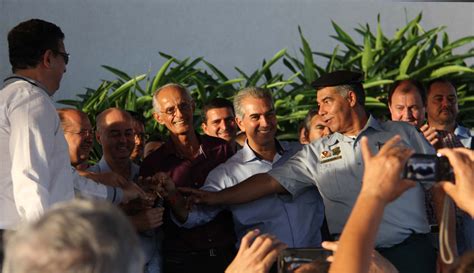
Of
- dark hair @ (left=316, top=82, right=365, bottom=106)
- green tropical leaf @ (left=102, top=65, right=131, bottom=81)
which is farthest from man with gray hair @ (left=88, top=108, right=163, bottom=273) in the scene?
green tropical leaf @ (left=102, top=65, right=131, bottom=81)

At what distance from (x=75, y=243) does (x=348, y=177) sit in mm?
2952

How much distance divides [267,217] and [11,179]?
1388 millimetres

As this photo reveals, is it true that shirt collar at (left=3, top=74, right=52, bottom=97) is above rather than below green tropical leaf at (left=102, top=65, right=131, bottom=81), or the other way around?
above

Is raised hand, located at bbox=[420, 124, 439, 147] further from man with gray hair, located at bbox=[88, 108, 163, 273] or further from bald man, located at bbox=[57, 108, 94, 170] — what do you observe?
bald man, located at bbox=[57, 108, 94, 170]

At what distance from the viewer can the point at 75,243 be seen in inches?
56.7

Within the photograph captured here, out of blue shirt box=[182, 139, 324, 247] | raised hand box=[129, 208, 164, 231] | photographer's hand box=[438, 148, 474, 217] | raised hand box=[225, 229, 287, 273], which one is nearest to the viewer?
photographer's hand box=[438, 148, 474, 217]

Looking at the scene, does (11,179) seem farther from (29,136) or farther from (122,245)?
(122,245)

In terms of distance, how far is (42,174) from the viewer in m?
3.52

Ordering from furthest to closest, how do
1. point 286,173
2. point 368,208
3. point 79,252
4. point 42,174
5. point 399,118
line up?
1. point 399,118
2. point 286,173
3. point 42,174
4. point 368,208
5. point 79,252

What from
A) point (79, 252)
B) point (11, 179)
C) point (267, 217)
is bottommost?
point (267, 217)

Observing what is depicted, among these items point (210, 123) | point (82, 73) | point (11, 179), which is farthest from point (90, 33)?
point (11, 179)

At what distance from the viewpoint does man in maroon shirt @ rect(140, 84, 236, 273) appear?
464 cm

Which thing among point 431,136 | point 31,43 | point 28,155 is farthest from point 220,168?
point 28,155

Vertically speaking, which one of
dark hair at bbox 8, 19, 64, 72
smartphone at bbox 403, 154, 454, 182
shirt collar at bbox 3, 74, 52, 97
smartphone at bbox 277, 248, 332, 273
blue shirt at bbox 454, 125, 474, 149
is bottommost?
blue shirt at bbox 454, 125, 474, 149
